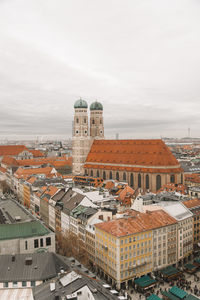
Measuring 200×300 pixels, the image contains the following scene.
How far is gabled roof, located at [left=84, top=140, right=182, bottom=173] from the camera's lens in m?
122

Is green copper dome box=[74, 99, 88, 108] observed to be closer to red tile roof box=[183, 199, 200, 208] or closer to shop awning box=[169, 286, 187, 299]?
red tile roof box=[183, 199, 200, 208]

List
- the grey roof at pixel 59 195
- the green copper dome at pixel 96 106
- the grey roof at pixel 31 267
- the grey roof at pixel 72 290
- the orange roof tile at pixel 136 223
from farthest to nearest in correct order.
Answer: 1. the green copper dome at pixel 96 106
2. the grey roof at pixel 59 195
3. the orange roof tile at pixel 136 223
4. the grey roof at pixel 31 267
5. the grey roof at pixel 72 290

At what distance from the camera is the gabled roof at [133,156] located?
12219cm

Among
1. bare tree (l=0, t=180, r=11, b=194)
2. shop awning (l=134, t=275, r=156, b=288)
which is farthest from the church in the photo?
shop awning (l=134, t=275, r=156, b=288)

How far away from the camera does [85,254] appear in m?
61.4

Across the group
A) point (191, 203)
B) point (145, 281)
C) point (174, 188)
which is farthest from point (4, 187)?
point (145, 281)

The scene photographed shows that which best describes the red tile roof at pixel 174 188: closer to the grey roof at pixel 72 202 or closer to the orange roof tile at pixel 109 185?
the orange roof tile at pixel 109 185

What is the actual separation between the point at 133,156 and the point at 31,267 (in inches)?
3695

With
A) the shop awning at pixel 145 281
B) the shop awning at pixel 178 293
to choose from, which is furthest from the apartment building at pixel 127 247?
the shop awning at pixel 178 293

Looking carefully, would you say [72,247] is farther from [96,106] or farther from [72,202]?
[96,106]

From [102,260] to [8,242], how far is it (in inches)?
734

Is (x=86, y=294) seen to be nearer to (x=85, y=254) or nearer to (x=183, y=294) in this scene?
(x=183, y=294)

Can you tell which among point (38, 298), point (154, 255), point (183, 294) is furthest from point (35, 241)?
point (183, 294)

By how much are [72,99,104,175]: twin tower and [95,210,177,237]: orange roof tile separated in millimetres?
91644
